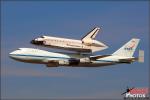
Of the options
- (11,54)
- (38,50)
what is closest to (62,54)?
(38,50)

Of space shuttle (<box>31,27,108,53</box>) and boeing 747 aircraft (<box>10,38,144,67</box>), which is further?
boeing 747 aircraft (<box>10,38,144,67</box>)

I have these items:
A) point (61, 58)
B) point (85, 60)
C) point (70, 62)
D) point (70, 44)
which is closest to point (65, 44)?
point (70, 44)

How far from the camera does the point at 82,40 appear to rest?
282 ft

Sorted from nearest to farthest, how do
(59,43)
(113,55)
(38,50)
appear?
(59,43) → (38,50) → (113,55)

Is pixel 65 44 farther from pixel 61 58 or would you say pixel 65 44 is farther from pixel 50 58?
pixel 50 58

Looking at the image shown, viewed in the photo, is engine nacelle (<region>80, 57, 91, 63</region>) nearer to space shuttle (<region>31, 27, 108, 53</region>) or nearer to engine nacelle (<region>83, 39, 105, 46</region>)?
space shuttle (<region>31, 27, 108, 53</region>)

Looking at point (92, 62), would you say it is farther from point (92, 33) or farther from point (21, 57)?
point (21, 57)

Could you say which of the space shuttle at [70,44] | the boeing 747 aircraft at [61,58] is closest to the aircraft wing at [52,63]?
the boeing 747 aircraft at [61,58]

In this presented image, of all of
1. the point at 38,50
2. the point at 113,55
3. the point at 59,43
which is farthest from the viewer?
the point at 113,55

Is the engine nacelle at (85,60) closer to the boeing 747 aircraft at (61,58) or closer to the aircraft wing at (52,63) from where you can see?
the boeing 747 aircraft at (61,58)

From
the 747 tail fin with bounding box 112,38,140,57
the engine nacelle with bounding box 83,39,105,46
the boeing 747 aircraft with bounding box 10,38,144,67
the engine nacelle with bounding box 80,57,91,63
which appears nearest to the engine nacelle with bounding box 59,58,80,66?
the boeing 747 aircraft with bounding box 10,38,144,67

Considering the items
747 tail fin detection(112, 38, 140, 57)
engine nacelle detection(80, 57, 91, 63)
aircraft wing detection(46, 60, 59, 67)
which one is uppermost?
747 tail fin detection(112, 38, 140, 57)

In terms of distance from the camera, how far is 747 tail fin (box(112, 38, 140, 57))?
9744cm

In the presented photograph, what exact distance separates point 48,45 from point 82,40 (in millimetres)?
8358
